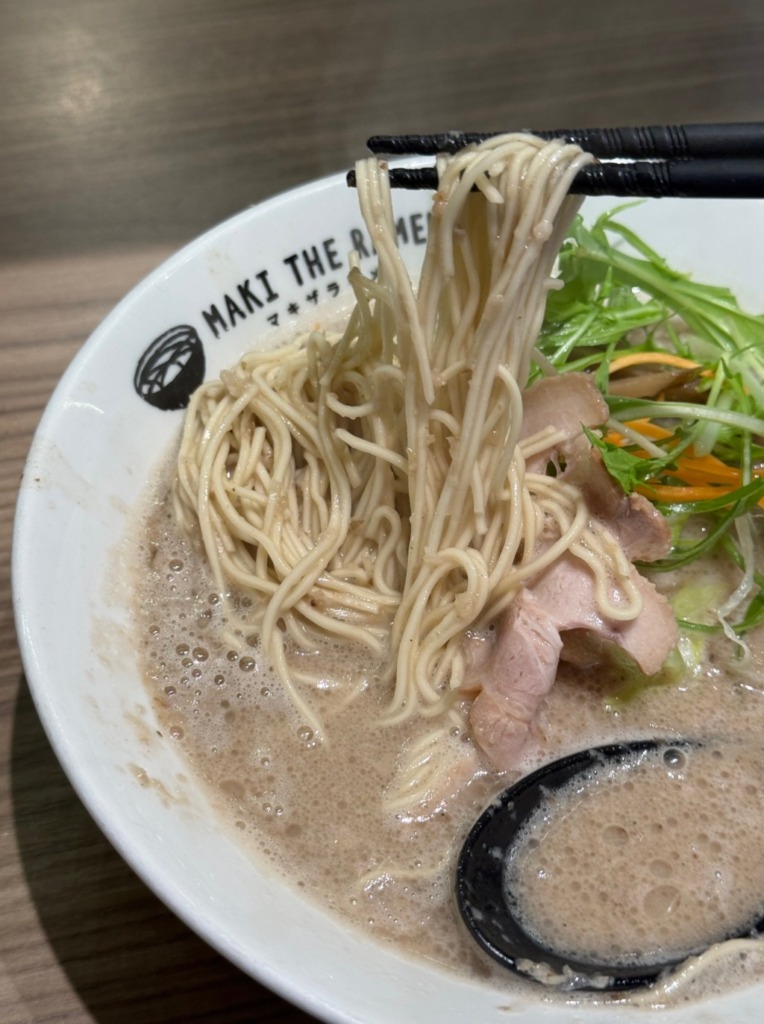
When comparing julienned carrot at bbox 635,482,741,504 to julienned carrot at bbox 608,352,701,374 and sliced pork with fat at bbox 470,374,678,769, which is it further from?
julienned carrot at bbox 608,352,701,374

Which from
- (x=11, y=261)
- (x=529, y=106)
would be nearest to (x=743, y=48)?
(x=529, y=106)

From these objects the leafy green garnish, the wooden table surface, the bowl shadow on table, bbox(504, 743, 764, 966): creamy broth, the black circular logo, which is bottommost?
bbox(504, 743, 764, 966): creamy broth

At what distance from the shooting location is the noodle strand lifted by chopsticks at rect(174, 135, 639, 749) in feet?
3.72

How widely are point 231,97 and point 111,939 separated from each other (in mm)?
2299

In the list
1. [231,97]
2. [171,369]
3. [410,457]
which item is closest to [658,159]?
[410,457]

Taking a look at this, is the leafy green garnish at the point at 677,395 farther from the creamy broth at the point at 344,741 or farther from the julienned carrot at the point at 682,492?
the creamy broth at the point at 344,741

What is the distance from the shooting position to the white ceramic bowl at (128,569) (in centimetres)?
93

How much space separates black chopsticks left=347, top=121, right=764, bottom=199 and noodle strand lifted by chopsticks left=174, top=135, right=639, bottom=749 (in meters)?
0.04

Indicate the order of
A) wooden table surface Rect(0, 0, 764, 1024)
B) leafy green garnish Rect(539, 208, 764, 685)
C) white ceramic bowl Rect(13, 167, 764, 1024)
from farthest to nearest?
wooden table surface Rect(0, 0, 764, 1024), leafy green garnish Rect(539, 208, 764, 685), white ceramic bowl Rect(13, 167, 764, 1024)

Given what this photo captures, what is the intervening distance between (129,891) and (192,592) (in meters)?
0.47

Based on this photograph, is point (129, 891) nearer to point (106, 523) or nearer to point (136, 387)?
point (106, 523)

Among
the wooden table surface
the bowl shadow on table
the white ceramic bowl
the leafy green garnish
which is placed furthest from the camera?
the wooden table surface

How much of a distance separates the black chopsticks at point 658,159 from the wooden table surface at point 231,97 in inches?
→ 41.3

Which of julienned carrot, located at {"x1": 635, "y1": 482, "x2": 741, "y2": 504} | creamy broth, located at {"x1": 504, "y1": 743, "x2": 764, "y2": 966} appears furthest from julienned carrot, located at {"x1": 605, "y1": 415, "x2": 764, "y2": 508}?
creamy broth, located at {"x1": 504, "y1": 743, "x2": 764, "y2": 966}
